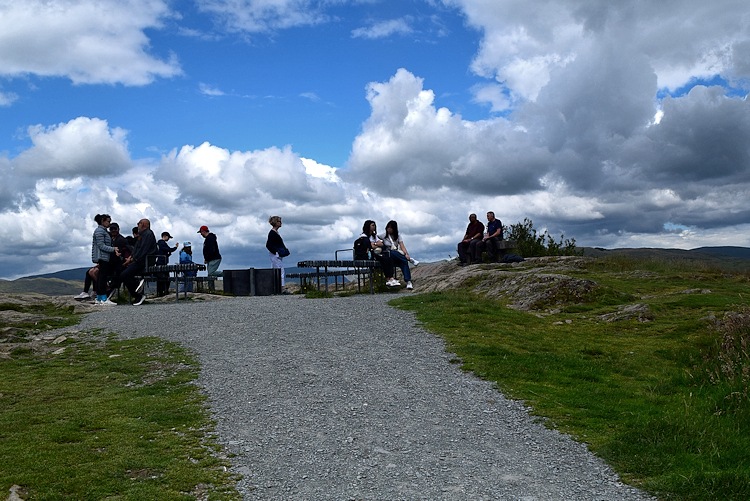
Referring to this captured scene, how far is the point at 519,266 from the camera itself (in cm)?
2119

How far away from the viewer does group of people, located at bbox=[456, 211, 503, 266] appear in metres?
22.9

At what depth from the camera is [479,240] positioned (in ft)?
75.9

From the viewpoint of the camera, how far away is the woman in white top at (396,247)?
20.8 m

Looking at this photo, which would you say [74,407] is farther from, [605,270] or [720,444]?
[605,270]

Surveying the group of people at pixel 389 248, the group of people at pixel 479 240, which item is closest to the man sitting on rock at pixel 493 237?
the group of people at pixel 479 240

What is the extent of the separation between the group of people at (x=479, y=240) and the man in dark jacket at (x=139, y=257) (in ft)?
34.9

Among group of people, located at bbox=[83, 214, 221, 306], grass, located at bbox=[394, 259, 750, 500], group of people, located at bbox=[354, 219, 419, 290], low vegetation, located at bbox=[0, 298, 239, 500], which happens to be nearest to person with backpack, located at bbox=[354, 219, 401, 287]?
group of people, located at bbox=[354, 219, 419, 290]

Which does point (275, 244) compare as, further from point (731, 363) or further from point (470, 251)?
point (731, 363)

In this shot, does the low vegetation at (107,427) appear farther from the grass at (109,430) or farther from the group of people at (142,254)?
the group of people at (142,254)

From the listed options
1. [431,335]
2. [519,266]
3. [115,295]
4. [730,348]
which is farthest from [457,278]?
[115,295]

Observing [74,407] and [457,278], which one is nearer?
[74,407]

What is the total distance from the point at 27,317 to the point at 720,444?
51.0 feet

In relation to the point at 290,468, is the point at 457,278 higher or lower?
higher

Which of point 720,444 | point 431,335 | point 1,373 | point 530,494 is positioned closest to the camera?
point 530,494
